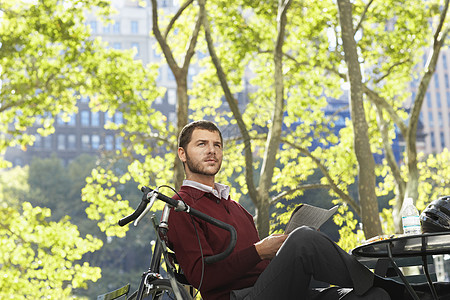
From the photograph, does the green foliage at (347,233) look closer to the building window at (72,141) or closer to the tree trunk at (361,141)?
the tree trunk at (361,141)

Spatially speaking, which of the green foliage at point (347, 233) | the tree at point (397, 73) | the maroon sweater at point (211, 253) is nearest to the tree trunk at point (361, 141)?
the tree at point (397, 73)

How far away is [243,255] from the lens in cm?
303

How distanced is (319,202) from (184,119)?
6.07 metres

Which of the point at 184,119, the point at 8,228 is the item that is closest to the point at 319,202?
the point at 184,119

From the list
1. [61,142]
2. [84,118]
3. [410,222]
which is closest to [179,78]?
[410,222]

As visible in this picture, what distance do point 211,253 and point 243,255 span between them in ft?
0.58

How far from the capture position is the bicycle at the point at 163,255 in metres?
2.72

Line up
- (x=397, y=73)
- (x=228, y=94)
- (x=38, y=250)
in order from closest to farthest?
(x=228, y=94) < (x=38, y=250) < (x=397, y=73)

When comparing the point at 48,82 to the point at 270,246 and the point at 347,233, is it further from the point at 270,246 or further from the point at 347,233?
the point at 270,246

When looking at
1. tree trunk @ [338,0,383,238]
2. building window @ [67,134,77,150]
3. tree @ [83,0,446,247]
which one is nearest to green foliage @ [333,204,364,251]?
tree @ [83,0,446,247]

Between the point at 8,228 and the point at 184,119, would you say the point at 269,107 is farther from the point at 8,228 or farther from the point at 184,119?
the point at 8,228

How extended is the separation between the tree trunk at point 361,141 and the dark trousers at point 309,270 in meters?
5.12

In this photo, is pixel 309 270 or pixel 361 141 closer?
pixel 309 270

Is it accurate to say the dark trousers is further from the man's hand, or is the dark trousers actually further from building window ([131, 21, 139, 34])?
building window ([131, 21, 139, 34])
